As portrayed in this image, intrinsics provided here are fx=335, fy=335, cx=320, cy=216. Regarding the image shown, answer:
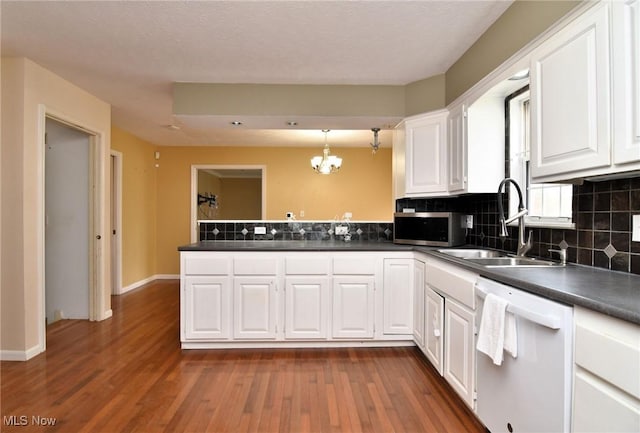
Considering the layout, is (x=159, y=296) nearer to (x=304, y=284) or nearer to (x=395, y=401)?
(x=304, y=284)

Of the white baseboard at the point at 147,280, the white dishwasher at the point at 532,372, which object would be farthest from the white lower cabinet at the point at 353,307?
the white baseboard at the point at 147,280

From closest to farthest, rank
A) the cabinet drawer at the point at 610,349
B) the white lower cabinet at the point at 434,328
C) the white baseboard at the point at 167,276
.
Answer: the cabinet drawer at the point at 610,349 → the white lower cabinet at the point at 434,328 → the white baseboard at the point at 167,276

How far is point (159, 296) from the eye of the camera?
4777mm

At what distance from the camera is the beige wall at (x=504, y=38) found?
169 cm

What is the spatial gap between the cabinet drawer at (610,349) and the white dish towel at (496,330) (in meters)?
0.33

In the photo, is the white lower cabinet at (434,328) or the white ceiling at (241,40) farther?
the white lower cabinet at (434,328)

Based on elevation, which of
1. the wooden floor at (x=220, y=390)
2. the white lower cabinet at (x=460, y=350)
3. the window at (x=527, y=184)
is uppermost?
the window at (x=527, y=184)

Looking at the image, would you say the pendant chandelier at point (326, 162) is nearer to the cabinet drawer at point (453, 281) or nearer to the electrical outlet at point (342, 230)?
the electrical outlet at point (342, 230)

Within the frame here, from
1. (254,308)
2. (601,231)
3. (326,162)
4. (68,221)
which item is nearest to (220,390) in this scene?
(254,308)

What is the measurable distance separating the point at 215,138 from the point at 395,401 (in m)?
4.67

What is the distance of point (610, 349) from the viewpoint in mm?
1027

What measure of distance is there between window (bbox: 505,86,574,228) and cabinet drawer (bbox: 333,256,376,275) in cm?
117

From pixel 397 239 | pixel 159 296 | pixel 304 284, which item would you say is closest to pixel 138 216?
pixel 159 296

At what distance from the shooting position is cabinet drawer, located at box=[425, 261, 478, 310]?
189 centimetres
